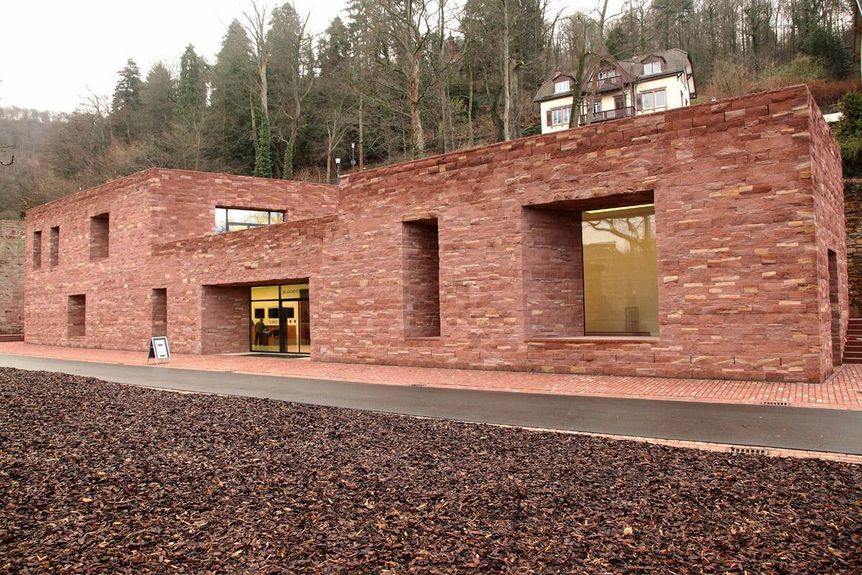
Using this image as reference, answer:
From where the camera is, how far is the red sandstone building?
10695mm

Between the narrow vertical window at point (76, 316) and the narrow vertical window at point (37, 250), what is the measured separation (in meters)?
5.05

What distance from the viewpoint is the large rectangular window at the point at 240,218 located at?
24.9 meters

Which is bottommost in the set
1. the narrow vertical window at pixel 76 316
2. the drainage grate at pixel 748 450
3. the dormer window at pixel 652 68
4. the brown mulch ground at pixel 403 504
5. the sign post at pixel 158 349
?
the drainage grate at pixel 748 450

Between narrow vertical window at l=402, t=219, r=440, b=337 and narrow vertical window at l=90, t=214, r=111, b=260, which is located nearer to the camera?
narrow vertical window at l=402, t=219, r=440, b=337

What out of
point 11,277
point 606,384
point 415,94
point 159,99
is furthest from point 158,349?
point 159,99

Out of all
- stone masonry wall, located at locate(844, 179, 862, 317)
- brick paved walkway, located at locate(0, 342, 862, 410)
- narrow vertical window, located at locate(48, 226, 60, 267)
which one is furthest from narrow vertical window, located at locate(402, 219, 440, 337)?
narrow vertical window, located at locate(48, 226, 60, 267)

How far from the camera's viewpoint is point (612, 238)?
15.0 meters

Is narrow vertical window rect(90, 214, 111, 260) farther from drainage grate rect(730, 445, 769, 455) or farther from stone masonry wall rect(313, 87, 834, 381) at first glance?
drainage grate rect(730, 445, 769, 455)

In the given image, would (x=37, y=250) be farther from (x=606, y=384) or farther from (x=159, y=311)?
(x=606, y=384)

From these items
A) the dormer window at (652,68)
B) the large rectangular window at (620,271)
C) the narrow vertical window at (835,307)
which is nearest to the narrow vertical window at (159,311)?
the large rectangular window at (620,271)

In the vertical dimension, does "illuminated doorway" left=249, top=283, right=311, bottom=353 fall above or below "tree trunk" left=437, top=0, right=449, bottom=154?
below

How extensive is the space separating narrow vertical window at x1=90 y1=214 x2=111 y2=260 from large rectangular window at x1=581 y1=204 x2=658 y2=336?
855 inches

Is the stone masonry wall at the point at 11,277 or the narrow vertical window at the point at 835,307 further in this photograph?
the stone masonry wall at the point at 11,277

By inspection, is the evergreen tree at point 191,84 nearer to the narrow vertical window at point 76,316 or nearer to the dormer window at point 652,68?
the narrow vertical window at point 76,316
